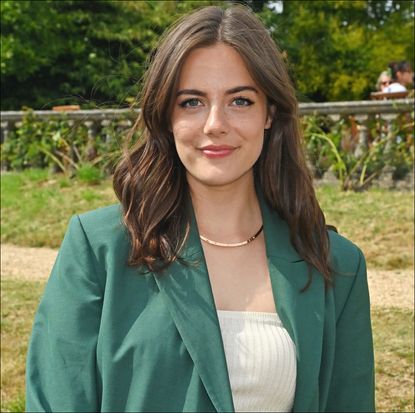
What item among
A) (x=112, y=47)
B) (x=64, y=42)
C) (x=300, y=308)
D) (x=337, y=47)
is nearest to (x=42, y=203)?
(x=300, y=308)

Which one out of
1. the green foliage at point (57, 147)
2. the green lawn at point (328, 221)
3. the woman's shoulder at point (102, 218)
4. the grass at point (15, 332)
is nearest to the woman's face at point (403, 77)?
the green lawn at point (328, 221)

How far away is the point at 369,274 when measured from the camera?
24.6 ft

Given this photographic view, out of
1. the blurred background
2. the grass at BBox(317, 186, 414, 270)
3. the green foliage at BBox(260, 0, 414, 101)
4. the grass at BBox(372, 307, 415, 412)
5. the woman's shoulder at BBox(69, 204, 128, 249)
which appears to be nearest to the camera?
the woman's shoulder at BBox(69, 204, 128, 249)

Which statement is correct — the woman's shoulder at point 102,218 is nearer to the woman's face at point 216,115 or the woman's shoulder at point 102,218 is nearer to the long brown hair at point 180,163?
the long brown hair at point 180,163

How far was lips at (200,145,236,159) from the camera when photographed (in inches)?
96.3

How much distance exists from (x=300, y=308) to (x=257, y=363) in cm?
19

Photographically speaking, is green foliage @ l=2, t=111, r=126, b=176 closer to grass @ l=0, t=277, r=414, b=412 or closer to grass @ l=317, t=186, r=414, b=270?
grass @ l=317, t=186, r=414, b=270

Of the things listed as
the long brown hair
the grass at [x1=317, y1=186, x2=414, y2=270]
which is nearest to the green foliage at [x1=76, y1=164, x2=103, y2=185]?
the grass at [x1=317, y1=186, x2=414, y2=270]

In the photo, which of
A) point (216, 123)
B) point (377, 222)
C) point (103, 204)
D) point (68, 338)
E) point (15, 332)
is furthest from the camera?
point (103, 204)

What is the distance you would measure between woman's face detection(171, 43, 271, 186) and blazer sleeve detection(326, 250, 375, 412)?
0.47 meters

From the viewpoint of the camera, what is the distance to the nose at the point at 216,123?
2418 mm

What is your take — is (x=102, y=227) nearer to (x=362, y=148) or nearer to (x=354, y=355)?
(x=354, y=355)

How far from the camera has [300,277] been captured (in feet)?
8.25

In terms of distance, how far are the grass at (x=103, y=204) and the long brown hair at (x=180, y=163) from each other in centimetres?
521
